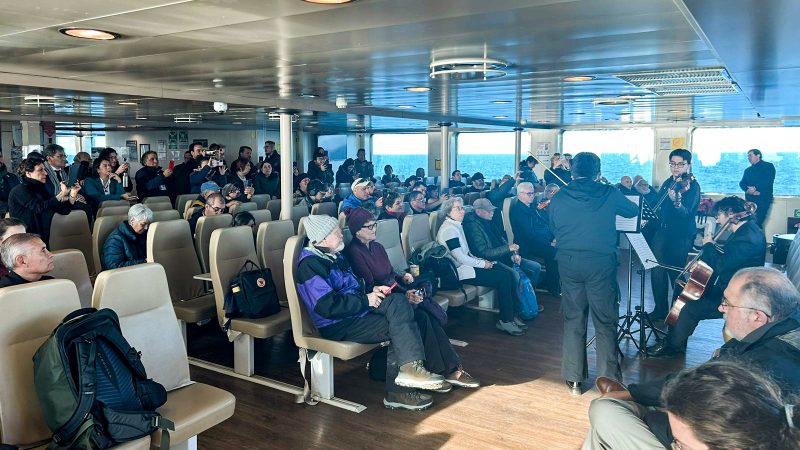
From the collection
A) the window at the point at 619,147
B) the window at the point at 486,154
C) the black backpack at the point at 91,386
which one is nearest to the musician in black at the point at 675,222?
the black backpack at the point at 91,386

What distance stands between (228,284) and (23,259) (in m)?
1.46

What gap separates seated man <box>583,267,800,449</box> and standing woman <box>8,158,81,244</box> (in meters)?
A: 4.66

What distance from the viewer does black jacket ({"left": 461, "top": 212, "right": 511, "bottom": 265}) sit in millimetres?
5574

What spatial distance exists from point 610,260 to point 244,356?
8.36 ft

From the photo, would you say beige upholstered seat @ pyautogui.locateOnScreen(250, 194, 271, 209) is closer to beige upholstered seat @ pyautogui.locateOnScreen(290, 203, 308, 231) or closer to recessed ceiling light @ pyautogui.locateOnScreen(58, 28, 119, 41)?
beige upholstered seat @ pyautogui.locateOnScreen(290, 203, 308, 231)

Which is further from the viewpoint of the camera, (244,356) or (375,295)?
(244,356)

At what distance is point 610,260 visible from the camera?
3.89 m

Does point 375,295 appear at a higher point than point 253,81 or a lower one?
lower

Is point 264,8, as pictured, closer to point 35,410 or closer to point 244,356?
point 35,410

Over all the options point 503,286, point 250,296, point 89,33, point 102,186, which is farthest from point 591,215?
point 102,186

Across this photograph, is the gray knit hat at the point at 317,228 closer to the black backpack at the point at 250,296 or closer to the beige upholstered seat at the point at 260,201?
the black backpack at the point at 250,296

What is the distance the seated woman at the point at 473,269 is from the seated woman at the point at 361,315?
5.31 feet

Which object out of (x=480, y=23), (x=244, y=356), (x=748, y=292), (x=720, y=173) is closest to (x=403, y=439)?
(x=244, y=356)

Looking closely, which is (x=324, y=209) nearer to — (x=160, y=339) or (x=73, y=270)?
(x=73, y=270)
